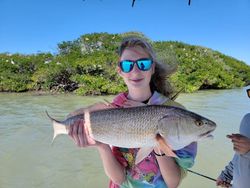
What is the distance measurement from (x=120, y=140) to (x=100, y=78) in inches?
553

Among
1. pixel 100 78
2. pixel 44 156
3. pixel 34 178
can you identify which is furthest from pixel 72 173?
pixel 100 78

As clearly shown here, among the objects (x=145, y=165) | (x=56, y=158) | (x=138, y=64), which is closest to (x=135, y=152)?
(x=145, y=165)

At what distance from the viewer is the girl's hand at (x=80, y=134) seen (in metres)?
1.73

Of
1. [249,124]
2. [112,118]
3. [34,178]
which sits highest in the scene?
[112,118]

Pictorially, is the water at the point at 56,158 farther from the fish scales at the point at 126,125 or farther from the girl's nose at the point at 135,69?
the fish scales at the point at 126,125

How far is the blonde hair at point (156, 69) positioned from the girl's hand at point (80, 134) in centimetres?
49

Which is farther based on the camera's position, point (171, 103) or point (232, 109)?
point (232, 109)

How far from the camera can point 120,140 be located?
5.30ft

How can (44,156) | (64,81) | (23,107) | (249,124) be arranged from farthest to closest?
(64,81) < (23,107) < (44,156) < (249,124)

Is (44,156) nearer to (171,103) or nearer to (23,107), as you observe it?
(171,103)

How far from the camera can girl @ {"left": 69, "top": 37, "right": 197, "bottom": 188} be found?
1847 millimetres

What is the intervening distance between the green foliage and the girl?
1246 centimetres

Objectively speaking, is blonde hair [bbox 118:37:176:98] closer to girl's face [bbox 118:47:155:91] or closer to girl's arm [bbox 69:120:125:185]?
girl's face [bbox 118:47:155:91]

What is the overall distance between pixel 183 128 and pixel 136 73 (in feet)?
1.57
